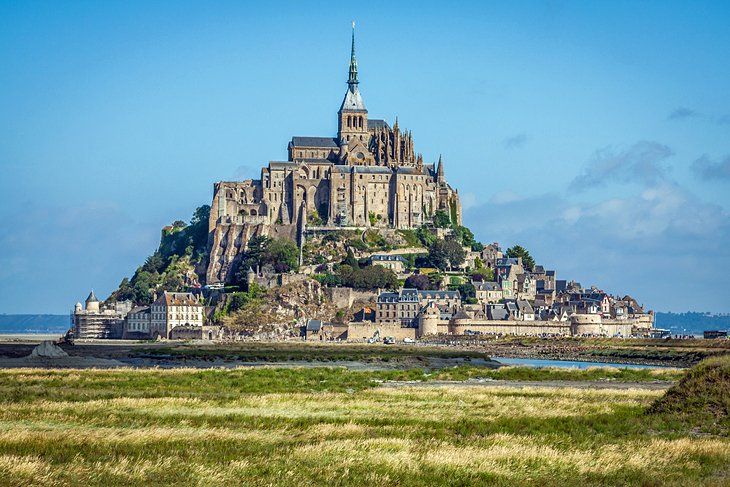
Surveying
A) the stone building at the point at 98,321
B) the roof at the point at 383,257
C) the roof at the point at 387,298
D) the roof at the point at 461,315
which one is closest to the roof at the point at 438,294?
the roof at the point at 461,315

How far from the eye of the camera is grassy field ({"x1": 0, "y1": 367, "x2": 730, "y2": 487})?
27.0m

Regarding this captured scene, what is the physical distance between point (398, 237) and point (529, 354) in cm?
5499

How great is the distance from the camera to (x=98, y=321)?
16038 centimetres

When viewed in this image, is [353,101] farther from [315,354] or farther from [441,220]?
[315,354]

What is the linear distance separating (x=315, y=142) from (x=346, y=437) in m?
148

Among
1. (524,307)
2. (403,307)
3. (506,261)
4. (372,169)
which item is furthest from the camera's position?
(506,261)

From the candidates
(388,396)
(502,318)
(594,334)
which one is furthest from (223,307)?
(388,396)

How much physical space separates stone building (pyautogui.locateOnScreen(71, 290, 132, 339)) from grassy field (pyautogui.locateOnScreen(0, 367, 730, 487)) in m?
109

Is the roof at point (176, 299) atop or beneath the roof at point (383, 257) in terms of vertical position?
beneath

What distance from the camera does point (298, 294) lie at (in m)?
153

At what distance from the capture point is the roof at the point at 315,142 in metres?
178

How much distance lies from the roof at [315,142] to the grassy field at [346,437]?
12705cm

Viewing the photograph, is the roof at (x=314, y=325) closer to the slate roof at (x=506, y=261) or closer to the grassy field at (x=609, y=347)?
the grassy field at (x=609, y=347)

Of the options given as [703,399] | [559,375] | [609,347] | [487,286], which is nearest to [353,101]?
[487,286]
